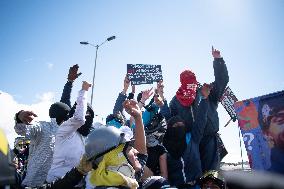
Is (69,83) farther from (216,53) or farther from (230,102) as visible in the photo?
(230,102)

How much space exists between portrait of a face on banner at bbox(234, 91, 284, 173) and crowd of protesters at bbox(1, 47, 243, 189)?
1.23 m

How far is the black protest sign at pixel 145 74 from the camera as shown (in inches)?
369

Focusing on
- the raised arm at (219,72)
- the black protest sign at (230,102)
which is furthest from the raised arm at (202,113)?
the black protest sign at (230,102)

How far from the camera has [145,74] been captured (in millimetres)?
9438

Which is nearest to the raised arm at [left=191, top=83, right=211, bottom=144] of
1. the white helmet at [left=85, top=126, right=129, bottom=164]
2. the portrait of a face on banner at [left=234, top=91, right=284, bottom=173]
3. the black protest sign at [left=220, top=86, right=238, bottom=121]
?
the portrait of a face on banner at [left=234, top=91, right=284, bottom=173]

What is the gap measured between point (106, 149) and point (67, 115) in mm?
2031

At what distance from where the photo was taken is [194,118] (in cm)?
589

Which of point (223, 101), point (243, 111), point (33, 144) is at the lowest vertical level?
point (33, 144)

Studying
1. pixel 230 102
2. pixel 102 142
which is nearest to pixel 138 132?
pixel 102 142

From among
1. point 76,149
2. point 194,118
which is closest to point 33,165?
point 76,149

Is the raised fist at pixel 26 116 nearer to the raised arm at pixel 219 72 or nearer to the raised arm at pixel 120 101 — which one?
the raised arm at pixel 120 101

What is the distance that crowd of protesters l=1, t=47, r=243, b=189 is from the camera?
3.43 m

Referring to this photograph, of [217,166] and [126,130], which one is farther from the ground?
[126,130]

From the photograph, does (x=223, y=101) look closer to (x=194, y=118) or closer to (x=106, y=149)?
(x=194, y=118)
